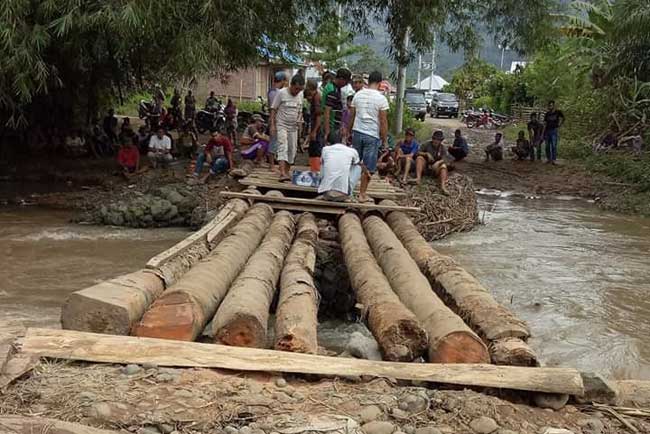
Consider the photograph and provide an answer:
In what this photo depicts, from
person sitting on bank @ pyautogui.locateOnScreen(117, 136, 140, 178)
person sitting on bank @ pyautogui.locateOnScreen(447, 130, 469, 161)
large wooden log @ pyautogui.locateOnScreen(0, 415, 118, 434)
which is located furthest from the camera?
person sitting on bank @ pyautogui.locateOnScreen(447, 130, 469, 161)

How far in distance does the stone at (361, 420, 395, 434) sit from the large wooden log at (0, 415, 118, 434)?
3.63ft

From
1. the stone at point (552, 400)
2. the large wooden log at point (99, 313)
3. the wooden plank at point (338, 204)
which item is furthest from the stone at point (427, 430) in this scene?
the wooden plank at point (338, 204)

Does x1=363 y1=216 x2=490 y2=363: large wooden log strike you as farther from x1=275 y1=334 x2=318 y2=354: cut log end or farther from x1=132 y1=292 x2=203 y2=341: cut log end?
x1=132 y1=292 x2=203 y2=341: cut log end

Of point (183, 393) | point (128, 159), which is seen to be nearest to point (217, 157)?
point (128, 159)

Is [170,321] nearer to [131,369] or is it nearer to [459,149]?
[131,369]

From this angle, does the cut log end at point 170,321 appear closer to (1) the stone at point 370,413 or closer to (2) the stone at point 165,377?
(2) the stone at point 165,377

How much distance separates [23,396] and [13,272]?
6274mm

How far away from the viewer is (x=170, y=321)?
4.33m

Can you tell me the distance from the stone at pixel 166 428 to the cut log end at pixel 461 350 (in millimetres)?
1651

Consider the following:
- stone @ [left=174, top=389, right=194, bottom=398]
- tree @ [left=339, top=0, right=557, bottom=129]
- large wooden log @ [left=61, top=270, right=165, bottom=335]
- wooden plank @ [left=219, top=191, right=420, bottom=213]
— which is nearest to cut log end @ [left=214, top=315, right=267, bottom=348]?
large wooden log @ [left=61, top=270, right=165, bottom=335]

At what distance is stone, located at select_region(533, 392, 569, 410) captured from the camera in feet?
12.6

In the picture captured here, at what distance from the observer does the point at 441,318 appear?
15.0 ft

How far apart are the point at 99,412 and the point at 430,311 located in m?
2.27

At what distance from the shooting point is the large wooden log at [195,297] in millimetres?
4309
